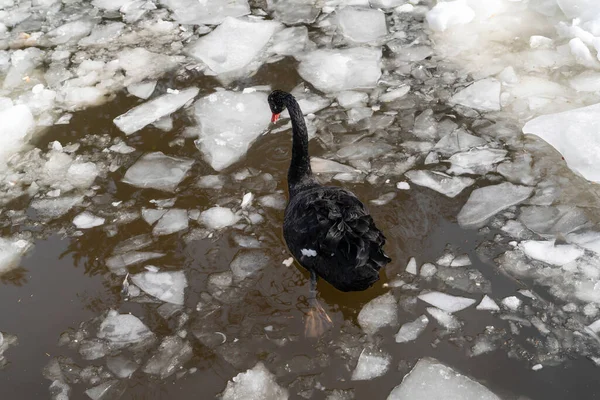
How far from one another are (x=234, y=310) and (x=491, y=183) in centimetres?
187

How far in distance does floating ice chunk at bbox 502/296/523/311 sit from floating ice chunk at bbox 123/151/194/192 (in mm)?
2259

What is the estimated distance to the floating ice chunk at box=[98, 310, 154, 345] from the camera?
10.4 feet

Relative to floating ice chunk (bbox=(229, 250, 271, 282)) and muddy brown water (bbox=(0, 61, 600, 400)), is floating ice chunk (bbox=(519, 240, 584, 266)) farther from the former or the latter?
floating ice chunk (bbox=(229, 250, 271, 282))

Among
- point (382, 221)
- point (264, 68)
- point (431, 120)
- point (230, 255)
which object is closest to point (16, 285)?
point (230, 255)

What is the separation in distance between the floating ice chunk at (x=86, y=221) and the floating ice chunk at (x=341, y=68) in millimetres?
2011

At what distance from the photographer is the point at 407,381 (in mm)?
2822

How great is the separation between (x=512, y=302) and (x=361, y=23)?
10.3ft

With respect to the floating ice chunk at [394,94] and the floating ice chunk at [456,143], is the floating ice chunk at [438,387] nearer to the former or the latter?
the floating ice chunk at [456,143]

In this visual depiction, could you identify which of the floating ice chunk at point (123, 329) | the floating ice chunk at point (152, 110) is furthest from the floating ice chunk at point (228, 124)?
the floating ice chunk at point (123, 329)

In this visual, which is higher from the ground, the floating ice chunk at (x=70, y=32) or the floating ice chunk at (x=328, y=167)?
the floating ice chunk at (x=70, y=32)

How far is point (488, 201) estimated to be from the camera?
365 centimetres

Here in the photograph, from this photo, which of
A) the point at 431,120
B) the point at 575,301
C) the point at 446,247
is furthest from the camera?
the point at 431,120

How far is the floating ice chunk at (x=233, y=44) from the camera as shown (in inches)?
197

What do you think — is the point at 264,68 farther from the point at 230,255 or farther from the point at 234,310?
the point at 234,310
